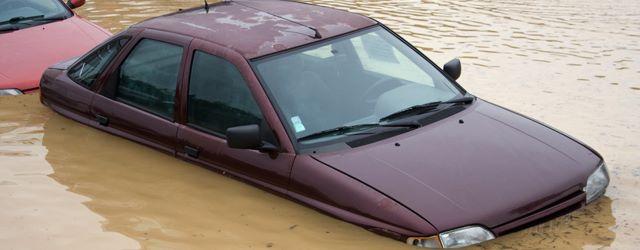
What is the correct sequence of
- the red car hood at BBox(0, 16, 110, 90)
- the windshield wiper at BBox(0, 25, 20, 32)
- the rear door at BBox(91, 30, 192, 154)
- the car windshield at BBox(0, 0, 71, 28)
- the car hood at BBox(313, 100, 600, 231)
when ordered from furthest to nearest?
the car windshield at BBox(0, 0, 71, 28), the windshield wiper at BBox(0, 25, 20, 32), the red car hood at BBox(0, 16, 110, 90), the rear door at BBox(91, 30, 192, 154), the car hood at BBox(313, 100, 600, 231)

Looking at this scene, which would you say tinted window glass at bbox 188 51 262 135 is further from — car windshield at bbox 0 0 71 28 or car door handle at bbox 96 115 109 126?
car windshield at bbox 0 0 71 28

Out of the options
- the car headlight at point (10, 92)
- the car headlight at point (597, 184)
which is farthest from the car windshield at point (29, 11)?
the car headlight at point (597, 184)

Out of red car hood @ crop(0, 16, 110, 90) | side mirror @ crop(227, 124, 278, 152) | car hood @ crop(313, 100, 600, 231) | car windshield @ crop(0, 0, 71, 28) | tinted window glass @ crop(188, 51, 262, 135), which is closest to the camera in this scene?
car hood @ crop(313, 100, 600, 231)

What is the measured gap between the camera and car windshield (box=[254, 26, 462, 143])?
6.48m

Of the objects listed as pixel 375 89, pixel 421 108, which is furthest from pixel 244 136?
pixel 421 108

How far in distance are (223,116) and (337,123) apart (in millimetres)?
859

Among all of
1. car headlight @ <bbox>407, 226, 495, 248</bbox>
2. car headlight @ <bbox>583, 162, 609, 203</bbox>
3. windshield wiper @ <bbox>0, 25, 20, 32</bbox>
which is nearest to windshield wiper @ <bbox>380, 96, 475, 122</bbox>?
car headlight @ <bbox>583, 162, 609, 203</bbox>

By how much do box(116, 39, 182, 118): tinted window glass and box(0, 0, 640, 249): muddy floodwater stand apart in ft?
1.53

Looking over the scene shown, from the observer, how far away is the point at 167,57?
7281 mm

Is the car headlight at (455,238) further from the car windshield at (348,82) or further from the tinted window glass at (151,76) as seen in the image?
the tinted window glass at (151,76)

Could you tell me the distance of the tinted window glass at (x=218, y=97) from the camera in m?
6.59

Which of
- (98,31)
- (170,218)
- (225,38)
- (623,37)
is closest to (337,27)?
(225,38)

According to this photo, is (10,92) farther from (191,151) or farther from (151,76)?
(191,151)

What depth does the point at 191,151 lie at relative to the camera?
6.96 metres
